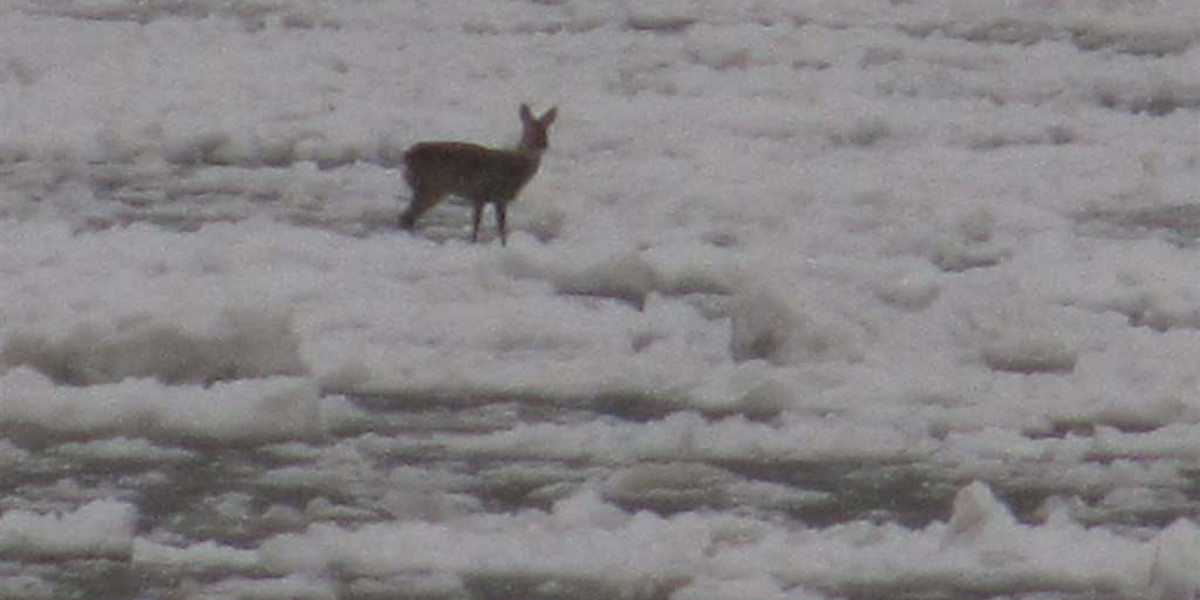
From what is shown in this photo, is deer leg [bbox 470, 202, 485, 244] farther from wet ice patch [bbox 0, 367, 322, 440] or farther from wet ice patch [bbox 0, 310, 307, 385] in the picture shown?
wet ice patch [bbox 0, 367, 322, 440]

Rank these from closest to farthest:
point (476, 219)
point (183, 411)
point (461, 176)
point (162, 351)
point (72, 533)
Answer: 1. point (72, 533)
2. point (183, 411)
3. point (162, 351)
4. point (476, 219)
5. point (461, 176)

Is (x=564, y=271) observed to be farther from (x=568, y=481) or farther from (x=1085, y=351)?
(x=568, y=481)

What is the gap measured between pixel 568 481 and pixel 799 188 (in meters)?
6.37

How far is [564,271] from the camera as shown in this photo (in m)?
12.9

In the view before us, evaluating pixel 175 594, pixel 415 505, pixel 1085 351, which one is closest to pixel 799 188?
pixel 1085 351

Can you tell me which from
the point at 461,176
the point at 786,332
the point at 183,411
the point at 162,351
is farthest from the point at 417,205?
the point at 183,411

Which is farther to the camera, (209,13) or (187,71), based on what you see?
(209,13)

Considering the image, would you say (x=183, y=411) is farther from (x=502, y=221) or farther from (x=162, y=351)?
(x=502, y=221)

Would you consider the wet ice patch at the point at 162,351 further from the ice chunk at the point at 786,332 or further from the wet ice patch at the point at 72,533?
the wet ice patch at the point at 72,533

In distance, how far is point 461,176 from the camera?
14688 millimetres

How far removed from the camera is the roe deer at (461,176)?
48.0 feet

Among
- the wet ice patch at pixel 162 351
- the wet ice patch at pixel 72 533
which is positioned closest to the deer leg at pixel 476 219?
the wet ice patch at pixel 162 351

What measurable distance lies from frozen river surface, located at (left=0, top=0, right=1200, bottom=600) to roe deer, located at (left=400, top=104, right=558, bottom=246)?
260 mm

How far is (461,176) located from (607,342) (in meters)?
3.13
